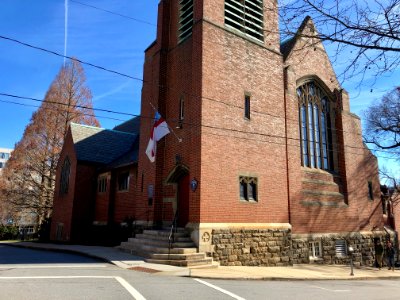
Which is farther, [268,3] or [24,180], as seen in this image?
[24,180]

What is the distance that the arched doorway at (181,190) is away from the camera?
14504 mm

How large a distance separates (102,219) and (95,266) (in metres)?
11.6

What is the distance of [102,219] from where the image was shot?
22.1m

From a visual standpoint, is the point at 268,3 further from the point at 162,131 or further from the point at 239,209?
the point at 239,209

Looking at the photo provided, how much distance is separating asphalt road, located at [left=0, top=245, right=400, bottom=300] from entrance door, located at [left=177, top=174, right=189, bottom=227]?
4517 millimetres

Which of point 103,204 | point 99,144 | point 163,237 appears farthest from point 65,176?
point 163,237

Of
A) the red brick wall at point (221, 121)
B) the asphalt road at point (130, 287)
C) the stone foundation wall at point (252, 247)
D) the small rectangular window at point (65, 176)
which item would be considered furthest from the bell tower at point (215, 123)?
the small rectangular window at point (65, 176)

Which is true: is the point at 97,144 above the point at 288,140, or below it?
above

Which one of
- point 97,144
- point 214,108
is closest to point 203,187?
point 214,108

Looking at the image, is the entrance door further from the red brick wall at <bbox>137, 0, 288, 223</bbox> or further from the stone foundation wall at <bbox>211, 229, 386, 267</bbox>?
the stone foundation wall at <bbox>211, 229, 386, 267</bbox>

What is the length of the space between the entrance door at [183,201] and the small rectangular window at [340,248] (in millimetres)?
8510

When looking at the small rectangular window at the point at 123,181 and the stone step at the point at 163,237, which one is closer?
the stone step at the point at 163,237

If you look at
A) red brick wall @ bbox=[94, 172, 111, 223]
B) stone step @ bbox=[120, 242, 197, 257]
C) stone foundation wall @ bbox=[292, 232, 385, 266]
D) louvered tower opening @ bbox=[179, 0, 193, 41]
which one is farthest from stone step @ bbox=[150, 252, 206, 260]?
red brick wall @ bbox=[94, 172, 111, 223]

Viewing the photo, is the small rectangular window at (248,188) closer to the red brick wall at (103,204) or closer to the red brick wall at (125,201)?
the red brick wall at (125,201)
